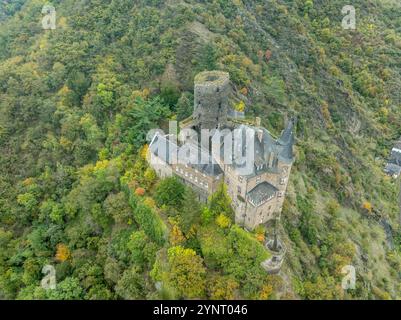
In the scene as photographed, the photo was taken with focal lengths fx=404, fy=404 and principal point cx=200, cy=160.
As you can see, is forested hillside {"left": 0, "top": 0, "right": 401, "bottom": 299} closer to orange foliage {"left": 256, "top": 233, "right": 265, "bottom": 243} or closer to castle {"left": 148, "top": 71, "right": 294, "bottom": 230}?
orange foliage {"left": 256, "top": 233, "right": 265, "bottom": 243}

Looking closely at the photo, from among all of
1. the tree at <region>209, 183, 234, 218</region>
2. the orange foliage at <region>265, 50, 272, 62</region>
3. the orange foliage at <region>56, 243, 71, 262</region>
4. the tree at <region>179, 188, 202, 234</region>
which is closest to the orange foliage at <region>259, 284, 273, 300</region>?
the tree at <region>209, 183, 234, 218</region>

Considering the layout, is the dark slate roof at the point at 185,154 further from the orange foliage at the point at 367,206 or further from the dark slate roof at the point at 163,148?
the orange foliage at the point at 367,206

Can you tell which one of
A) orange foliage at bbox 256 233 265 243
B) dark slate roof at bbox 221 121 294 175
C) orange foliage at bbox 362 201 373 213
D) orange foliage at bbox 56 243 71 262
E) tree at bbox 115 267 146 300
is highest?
dark slate roof at bbox 221 121 294 175

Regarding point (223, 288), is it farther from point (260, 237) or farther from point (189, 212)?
point (189, 212)

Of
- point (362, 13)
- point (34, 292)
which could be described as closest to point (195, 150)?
point (34, 292)

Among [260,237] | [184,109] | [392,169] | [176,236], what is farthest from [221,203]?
[392,169]

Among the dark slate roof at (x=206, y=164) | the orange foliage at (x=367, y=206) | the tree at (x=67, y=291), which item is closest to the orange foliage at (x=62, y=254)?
the tree at (x=67, y=291)

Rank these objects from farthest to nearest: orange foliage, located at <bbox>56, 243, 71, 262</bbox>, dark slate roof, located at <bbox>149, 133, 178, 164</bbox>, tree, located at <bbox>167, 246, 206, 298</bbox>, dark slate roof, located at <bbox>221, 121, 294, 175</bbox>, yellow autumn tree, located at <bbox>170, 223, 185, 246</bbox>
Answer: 1. orange foliage, located at <bbox>56, 243, 71, 262</bbox>
2. dark slate roof, located at <bbox>149, 133, 178, 164</bbox>
3. yellow autumn tree, located at <bbox>170, 223, 185, 246</bbox>
4. dark slate roof, located at <bbox>221, 121, 294, 175</bbox>
5. tree, located at <bbox>167, 246, 206, 298</bbox>
